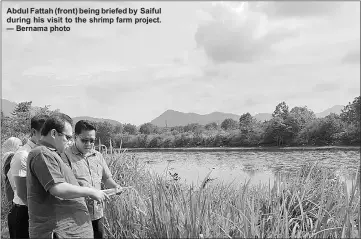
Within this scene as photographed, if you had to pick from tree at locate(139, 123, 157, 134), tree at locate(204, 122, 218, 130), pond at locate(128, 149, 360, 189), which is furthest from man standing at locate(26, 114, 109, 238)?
tree at locate(204, 122, 218, 130)

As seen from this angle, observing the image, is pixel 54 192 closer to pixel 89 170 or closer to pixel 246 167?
pixel 89 170

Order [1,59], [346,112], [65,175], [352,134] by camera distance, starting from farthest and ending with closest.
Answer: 1. [346,112]
2. [352,134]
3. [1,59]
4. [65,175]

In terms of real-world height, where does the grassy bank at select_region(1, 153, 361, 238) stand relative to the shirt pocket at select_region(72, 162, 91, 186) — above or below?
below

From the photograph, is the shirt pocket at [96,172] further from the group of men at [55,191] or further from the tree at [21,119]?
the tree at [21,119]

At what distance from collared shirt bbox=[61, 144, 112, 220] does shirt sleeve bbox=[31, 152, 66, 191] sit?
0.75 meters

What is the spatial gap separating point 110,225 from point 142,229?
2.23 ft

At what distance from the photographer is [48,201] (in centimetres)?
219

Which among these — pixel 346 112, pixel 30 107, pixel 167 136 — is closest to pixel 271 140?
pixel 346 112

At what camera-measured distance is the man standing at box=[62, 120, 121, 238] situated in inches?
116

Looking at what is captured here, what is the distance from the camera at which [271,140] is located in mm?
59562

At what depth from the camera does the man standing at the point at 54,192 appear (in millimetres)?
2098

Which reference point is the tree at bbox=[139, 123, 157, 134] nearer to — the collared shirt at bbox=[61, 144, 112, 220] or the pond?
the pond

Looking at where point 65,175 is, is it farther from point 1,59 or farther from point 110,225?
point 1,59

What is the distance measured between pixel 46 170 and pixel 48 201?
0.21 m
